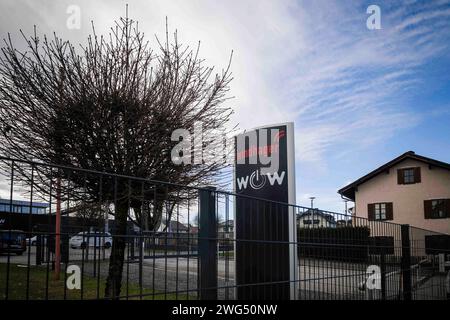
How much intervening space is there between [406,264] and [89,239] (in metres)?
6.43

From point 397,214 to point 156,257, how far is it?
34.2 metres

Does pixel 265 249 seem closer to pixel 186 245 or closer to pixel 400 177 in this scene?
pixel 186 245

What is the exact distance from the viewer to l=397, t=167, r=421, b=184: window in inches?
1321

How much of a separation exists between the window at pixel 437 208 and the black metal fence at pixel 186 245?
89.3ft

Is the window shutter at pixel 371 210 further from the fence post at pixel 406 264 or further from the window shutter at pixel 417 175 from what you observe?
the fence post at pixel 406 264

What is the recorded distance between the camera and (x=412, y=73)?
11352 millimetres

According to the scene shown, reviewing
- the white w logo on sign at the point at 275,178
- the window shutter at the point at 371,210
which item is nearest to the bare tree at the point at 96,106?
the white w logo on sign at the point at 275,178

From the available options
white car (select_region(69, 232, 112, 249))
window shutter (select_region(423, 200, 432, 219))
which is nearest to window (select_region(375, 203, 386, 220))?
window shutter (select_region(423, 200, 432, 219))

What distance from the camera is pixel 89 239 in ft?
10.4

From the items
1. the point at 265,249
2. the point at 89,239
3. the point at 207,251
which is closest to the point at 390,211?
the point at 265,249

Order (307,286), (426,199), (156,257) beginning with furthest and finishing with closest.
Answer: (426,199)
(307,286)
(156,257)

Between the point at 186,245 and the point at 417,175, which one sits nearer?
the point at 186,245
